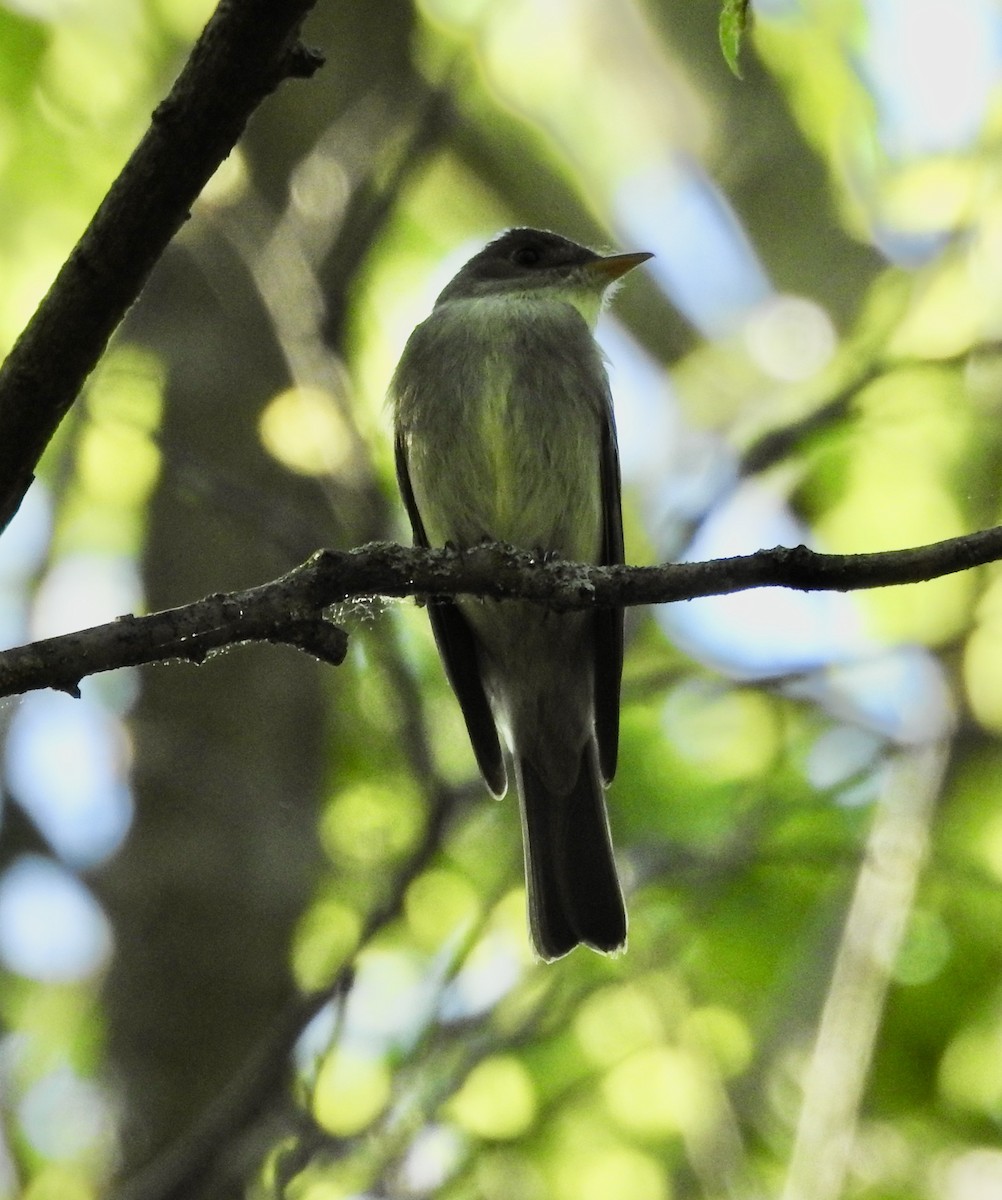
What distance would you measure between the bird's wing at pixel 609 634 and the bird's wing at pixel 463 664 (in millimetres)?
333

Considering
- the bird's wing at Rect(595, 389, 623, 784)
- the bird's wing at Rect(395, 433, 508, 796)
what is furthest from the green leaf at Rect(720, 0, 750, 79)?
the bird's wing at Rect(395, 433, 508, 796)

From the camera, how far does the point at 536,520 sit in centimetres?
461

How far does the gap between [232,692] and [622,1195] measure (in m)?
2.38

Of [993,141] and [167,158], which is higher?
[167,158]

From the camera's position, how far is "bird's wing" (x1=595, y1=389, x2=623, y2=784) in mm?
4773

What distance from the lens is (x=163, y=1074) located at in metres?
4.74

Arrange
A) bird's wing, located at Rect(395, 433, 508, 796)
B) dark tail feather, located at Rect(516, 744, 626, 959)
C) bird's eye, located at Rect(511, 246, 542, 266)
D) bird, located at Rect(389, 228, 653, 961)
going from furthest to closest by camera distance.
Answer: bird's eye, located at Rect(511, 246, 542, 266), bird's wing, located at Rect(395, 433, 508, 796), dark tail feather, located at Rect(516, 744, 626, 959), bird, located at Rect(389, 228, 653, 961)

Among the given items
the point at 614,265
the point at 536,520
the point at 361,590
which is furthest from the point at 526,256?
the point at 361,590

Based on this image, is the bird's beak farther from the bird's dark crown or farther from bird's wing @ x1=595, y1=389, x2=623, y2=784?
bird's wing @ x1=595, y1=389, x2=623, y2=784

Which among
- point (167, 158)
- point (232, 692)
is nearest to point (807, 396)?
point (232, 692)

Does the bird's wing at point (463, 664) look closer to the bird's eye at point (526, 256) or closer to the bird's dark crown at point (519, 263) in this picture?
the bird's dark crown at point (519, 263)

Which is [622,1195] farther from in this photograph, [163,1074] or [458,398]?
[458,398]

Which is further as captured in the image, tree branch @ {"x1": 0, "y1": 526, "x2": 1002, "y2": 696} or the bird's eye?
the bird's eye

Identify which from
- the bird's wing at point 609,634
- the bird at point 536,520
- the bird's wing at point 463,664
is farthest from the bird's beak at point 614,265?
the bird's wing at point 463,664
